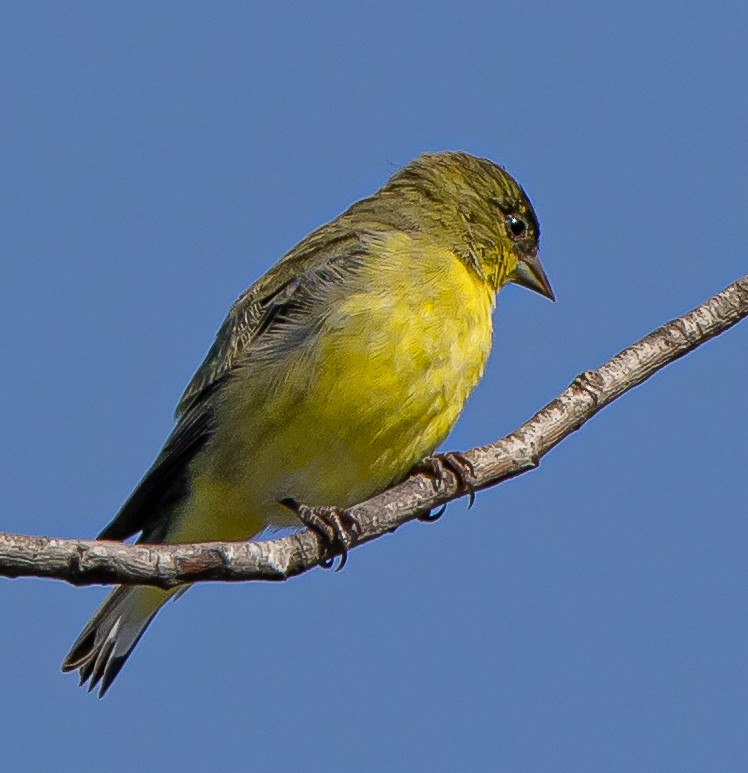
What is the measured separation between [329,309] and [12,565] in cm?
285

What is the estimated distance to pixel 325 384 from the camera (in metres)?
6.18

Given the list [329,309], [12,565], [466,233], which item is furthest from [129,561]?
[466,233]

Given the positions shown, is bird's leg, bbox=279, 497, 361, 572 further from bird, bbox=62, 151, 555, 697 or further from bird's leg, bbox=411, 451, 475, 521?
bird's leg, bbox=411, 451, 475, 521

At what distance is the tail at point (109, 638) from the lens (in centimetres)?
681

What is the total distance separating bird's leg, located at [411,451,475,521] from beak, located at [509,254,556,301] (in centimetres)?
159

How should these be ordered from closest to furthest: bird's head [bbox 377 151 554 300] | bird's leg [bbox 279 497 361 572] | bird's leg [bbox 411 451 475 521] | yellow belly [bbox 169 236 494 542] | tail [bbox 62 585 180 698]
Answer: bird's leg [bbox 279 497 361 572] < bird's leg [bbox 411 451 475 521] < yellow belly [bbox 169 236 494 542] < tail [bbox 62 585 180 698] < bird's head [bbox 377 151 554 300]

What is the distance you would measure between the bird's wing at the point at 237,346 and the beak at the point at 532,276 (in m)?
1.14

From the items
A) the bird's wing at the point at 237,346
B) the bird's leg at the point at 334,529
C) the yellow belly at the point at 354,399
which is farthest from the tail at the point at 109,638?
the bird's leg at the point at 334,529

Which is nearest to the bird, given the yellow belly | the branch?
the yellow belly

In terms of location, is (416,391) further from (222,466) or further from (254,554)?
(254,554)

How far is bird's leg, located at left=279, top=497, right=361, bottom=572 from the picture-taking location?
520cm

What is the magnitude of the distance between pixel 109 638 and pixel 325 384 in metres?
1.86

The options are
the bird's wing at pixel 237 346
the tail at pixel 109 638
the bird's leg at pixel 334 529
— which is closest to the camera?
the bird's leg at pixel 334 529

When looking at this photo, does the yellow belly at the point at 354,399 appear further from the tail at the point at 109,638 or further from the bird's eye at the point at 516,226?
the bird's eye at the point at 516,226
